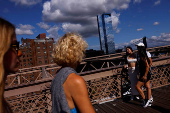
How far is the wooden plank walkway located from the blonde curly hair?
3.20m

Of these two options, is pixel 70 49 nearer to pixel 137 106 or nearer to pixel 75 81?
pixel 75 81

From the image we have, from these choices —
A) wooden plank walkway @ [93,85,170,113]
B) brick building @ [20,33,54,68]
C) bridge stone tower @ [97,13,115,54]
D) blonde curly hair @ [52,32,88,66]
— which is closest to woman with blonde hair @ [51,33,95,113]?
blonde curly hair @ [52,32,88,66]

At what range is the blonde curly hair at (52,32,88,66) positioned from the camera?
4.24 ft

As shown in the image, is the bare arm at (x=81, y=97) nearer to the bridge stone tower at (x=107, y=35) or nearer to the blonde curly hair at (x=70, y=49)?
the blonde curly hair at (x=70, y=49)

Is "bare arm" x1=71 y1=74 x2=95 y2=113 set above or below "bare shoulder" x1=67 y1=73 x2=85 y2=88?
below

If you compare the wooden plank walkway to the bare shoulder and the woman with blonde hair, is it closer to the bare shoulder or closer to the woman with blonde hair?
the woman with blonde hair

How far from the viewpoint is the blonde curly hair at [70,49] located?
129 cm

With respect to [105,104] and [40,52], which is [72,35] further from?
[40,52]

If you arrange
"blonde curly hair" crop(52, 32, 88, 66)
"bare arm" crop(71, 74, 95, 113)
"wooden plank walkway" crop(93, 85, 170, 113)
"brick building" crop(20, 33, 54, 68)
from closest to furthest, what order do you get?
"bare arm" crop(71, 74, 95, 113) → "blonde curly hair" crop(52, 32, 88, 66) → "wooden plank walkway" crop(93, 85, 170, 113) → "brick building" crop(20, 33, 54, 68)

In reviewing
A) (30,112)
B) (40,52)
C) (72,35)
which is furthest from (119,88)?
(40,52)

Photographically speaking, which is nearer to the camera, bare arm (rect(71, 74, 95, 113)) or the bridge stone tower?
bare arm (rect(71, 74, 95, 113))

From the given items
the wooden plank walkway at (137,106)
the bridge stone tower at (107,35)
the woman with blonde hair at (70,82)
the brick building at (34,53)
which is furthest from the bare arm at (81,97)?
the bridge stone tower at (107,35)

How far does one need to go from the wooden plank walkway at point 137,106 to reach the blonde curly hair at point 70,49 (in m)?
3.20

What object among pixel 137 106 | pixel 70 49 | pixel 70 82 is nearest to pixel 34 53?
pixel 137 106
